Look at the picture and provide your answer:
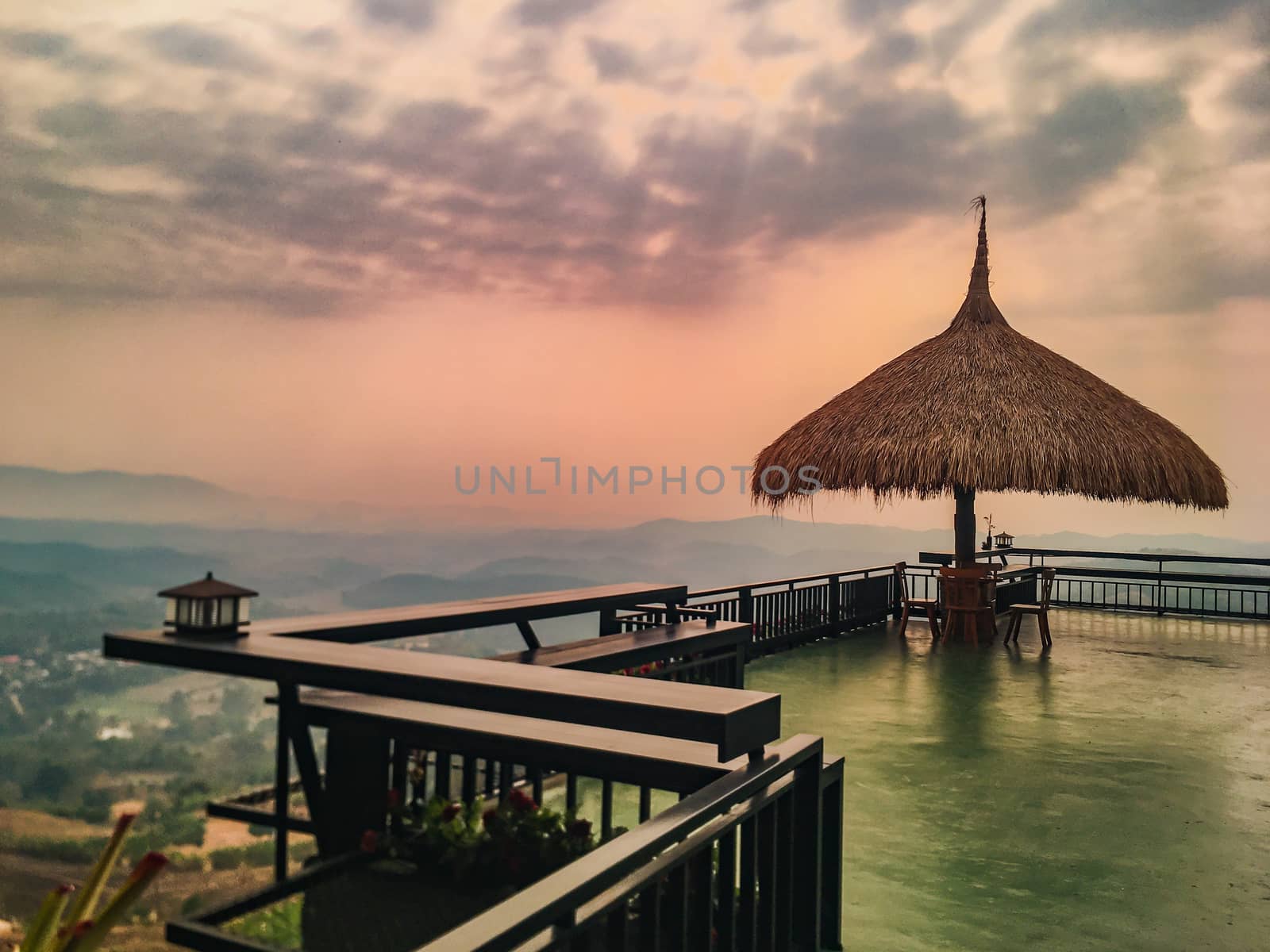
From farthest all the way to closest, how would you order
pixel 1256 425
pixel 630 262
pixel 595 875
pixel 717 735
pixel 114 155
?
1. pixel 630 262
2. pixel 114 155
3. pixel 1256 425
4. pixel 717 735
5. pixel 595 875

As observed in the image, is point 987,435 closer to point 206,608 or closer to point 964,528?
point 964,528

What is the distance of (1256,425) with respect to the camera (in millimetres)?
19938

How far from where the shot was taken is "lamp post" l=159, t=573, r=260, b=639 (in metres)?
2.94

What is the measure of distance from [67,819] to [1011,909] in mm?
19642

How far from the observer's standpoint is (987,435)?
10.1 metres

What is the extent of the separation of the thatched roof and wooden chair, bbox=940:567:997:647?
1.00m

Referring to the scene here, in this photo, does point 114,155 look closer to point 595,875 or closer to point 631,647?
point 631,647

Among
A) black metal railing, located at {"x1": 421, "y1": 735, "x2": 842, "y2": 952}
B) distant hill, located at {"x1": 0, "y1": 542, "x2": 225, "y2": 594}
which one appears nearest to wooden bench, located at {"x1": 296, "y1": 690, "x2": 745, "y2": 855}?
black metal railing, located at {"x1": 421, "y1": 735, "x2": 842, "y2": 952}

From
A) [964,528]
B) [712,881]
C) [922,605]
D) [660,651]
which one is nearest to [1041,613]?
[922,605]

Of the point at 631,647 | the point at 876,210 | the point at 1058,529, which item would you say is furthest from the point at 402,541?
the point at 631,647

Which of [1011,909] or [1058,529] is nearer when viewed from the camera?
[1011,909]

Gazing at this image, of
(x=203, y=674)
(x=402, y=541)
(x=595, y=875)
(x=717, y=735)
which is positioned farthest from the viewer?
(x=402, y=541)

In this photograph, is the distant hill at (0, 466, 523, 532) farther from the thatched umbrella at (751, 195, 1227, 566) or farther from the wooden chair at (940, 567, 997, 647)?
the wooden chair at (940, 567, 997, 647)

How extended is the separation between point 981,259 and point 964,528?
3.62 metres
